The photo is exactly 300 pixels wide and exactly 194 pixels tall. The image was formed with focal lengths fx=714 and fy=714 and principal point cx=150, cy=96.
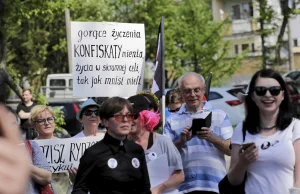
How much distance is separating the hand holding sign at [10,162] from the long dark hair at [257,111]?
2920 mm

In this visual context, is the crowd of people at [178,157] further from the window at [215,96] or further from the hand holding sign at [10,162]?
the window at [215,96]

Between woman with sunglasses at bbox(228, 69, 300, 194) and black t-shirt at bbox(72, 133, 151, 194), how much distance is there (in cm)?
64

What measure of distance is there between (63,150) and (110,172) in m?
2.48

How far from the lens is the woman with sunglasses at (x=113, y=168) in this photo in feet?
15.0

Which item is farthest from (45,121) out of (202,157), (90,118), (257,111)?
(257,111)

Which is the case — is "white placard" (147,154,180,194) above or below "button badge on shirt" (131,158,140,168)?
below

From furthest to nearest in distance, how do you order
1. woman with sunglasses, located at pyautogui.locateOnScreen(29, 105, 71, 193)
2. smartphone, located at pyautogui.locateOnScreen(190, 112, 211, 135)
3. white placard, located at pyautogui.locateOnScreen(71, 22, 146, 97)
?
white placard, located at pyautogui.locateOnScreen(71, 22, 146, 97), woman with sunglasses, located at pyautogui.locateOnScreen(29, 105, 71, 193), smartphone, located at pyautogui.locateOnScreen(190, 112, 211, 135)

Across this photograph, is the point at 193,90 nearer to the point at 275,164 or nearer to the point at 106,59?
the point at 275,164

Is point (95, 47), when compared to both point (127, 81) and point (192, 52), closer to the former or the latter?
point (127, 81)

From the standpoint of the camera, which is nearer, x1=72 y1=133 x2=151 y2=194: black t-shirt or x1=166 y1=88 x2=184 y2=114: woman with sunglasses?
x1=72 y1=133 x2=151 y2=194: black t-shirt

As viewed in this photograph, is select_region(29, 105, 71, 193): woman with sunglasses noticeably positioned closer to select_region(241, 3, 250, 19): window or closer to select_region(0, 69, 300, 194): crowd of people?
select_region(0, 69, 300, 194): crowd of people

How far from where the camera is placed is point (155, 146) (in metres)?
5.45

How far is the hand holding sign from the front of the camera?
1566 mm

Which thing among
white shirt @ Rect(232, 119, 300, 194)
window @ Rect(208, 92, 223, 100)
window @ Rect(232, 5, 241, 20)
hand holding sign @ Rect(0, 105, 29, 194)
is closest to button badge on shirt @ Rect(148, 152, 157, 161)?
white shirt @ Rect(232, 119, 300, 194)
